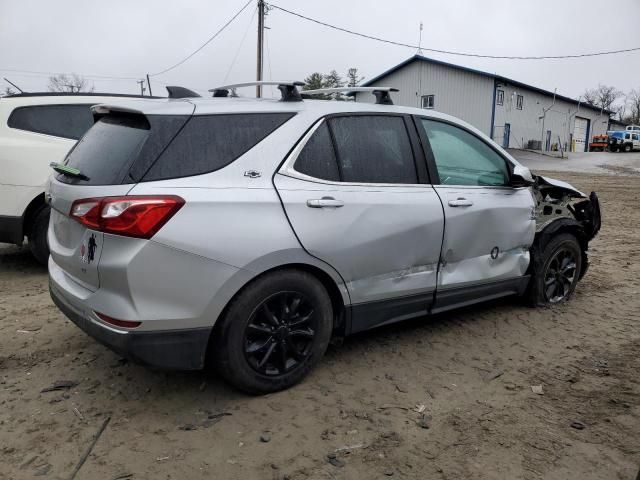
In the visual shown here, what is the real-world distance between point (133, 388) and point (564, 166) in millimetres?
31528

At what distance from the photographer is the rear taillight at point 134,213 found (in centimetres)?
251

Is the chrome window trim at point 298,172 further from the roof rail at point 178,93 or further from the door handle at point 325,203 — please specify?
the roof rail at point 178,93

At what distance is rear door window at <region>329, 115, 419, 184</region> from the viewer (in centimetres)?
327

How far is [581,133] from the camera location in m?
50.7

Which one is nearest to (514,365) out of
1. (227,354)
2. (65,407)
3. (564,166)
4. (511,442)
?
(511,442)

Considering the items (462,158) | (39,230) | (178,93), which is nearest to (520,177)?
(462,158)

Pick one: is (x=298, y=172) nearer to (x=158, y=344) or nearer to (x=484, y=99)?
(x=158, y=344)

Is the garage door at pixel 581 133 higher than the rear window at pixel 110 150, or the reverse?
the garage door at pixel 581 133

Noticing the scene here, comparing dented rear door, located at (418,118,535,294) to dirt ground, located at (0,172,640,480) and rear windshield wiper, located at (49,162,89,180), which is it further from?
rear windshield wiper, located at (49,162,89,180)

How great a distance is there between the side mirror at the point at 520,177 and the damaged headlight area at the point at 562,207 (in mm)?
513

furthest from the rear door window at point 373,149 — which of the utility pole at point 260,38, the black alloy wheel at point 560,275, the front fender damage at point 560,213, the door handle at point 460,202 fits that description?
the utility pole at point 260,38

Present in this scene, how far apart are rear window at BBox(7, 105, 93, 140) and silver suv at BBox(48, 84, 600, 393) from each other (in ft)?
8.76

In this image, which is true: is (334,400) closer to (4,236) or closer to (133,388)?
(133,388)

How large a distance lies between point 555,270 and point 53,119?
5337 mm
